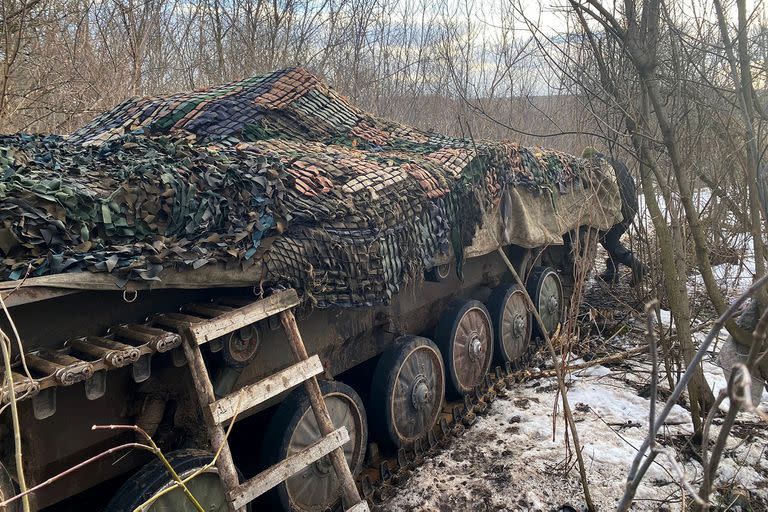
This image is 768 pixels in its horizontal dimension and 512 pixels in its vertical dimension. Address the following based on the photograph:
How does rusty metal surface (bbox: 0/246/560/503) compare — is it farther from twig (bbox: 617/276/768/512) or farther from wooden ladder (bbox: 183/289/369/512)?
twig (bbox: 617/276/768/512)

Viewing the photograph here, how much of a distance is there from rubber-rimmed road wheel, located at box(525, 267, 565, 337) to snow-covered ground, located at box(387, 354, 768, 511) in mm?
1447

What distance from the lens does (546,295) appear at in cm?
679

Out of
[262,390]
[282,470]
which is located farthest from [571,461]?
[262,390]

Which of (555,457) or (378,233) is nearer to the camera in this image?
(378,233)

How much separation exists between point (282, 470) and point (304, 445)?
2.14ft

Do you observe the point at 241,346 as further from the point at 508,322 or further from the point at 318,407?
the point at 508,322

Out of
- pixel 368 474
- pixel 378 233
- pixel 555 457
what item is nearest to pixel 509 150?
pixel 378 233

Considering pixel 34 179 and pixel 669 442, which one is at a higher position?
pixel 34 179

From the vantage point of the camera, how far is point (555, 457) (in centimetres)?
425

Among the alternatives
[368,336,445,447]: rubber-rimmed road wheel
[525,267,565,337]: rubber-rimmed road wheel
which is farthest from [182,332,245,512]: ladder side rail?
[525,267,565,337]: rubber-rimmed road wheel

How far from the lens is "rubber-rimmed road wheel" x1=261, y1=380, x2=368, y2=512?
329cm

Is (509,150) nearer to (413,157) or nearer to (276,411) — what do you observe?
(413,157)

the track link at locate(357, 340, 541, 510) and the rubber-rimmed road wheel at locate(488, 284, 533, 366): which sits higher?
the rubber-rimmed road wheel at locate(488, 284, 533, 366)

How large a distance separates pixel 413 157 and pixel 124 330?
303cm
